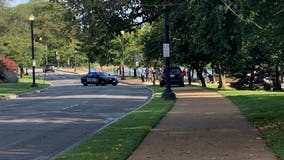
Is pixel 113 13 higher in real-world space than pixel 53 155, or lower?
higher

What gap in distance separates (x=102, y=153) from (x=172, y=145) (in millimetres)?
1742

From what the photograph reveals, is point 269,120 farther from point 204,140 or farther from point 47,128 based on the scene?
point 47,128

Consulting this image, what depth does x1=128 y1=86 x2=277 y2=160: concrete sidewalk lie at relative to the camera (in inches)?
419

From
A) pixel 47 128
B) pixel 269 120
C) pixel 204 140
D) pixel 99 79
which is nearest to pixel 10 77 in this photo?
pixel 99 79

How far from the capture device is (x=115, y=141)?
13.0 meters

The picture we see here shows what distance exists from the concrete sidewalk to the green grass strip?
235 mm

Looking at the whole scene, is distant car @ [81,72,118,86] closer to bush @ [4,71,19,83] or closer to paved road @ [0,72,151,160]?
bush @ [4,71,19,83]

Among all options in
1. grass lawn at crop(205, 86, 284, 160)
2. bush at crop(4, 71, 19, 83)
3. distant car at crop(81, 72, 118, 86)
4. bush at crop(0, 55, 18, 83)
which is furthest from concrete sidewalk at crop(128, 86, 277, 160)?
bush at crop(4, 71, 19, 83)

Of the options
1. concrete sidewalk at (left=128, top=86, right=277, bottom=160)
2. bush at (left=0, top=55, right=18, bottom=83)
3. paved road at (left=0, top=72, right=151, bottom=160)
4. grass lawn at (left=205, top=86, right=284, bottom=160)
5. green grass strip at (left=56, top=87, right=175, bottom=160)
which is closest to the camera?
concrete sidewalk at (left=128, top=86, right=277, bottom=160)

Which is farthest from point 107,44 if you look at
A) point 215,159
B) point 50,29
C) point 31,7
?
point 31,7

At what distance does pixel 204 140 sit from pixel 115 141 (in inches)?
80.2

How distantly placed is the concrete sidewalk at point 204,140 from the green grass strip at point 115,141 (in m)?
0.24

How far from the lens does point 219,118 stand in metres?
18.3

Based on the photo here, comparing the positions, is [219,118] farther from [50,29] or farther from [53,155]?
[50,29]
